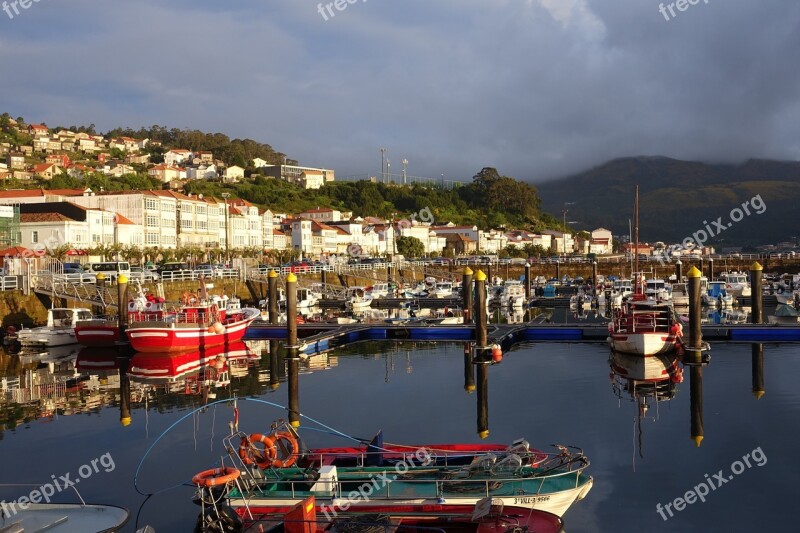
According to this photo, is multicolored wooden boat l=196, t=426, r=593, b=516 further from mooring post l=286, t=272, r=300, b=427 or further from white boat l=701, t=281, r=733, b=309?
white boat l=701, t=281, r=733, b=309

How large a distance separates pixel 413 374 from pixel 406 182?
161583mm

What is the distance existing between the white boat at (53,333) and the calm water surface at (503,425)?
160 inches

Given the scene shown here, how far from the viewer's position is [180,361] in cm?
3584

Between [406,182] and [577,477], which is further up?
[406,182]

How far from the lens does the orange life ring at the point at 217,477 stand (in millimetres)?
14430

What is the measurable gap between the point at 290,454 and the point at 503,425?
854 cm

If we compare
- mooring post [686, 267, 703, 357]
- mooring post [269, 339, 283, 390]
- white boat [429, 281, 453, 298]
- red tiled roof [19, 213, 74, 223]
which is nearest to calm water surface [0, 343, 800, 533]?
mooring post [269, 339, 283, 390]

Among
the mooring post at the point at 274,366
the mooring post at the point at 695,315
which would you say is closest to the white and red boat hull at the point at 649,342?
the mooring post at the point at 695,315

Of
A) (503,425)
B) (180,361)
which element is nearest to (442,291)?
(180,361)

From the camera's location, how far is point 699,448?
2038 centimetres

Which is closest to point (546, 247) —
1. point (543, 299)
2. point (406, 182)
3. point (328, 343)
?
point (406, 182)

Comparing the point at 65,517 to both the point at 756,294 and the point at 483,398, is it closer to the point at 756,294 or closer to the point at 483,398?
the point at 483,398

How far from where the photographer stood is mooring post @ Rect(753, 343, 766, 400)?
27.4m

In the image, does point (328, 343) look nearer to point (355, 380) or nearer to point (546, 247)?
point (355, 380)
